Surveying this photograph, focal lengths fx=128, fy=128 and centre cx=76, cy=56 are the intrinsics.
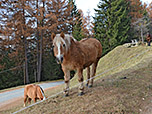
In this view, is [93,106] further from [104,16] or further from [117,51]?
[104,16]

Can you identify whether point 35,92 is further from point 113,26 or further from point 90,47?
point 113,26

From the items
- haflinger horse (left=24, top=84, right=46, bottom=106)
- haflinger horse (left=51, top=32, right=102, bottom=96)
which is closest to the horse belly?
haflinger horse (left=24, top=84, right=46, bottom=106)

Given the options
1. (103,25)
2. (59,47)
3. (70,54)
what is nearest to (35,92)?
(70,54)

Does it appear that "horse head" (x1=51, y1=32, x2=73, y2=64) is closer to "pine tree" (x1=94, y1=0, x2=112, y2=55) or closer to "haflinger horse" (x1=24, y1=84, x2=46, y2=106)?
"haflinger horse" (x1=24, y1=84, x2=46, y2=106)

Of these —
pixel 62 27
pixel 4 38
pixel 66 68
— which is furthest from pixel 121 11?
pixel 66 68

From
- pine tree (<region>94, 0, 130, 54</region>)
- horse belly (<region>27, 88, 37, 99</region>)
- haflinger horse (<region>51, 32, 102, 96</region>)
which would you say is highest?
pine tree (<region>94, 0, 130, 54</region>)

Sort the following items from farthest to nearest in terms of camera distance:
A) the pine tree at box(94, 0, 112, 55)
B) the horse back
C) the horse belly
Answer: the pine tree at box(94, 0, 112, 55) < the horse belly < the horse back

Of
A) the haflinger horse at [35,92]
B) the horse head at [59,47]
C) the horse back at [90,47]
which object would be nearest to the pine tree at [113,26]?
the horse back at [90,47]

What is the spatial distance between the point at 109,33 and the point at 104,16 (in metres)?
3.92

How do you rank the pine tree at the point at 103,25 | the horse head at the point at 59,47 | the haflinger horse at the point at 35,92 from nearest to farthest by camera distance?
the horse head at the point at 59,47, the haflinger horse at the point at 35,92, the pine tree at the point at 103,25

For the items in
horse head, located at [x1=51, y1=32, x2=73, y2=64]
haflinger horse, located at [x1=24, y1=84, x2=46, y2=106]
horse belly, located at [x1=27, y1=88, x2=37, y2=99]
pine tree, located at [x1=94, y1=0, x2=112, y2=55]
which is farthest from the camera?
pine tree, located at [x1=94, y1=0, x2=112, y2=55]

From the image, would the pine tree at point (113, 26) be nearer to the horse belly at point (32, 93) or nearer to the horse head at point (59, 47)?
the horse belly at point (32, 93)

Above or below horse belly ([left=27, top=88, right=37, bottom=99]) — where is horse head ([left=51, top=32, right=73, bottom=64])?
above

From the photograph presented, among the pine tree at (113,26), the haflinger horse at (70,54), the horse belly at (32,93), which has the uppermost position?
the pine tree at (113,26)
